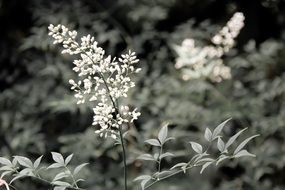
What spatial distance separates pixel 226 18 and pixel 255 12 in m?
0.21

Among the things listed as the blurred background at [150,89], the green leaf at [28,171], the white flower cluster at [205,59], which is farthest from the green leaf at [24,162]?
the white flower cluster at [205,59]

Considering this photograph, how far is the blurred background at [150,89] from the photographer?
273 centimetres

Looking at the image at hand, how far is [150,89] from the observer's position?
285 cm

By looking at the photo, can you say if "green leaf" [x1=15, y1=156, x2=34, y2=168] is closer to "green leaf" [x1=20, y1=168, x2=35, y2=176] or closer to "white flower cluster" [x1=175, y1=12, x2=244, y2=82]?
"green leaf" [x1=20, y1=168, x2=35, y2=176]

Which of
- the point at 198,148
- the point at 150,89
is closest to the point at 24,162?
the point at 198,148

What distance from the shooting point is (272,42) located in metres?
2.93

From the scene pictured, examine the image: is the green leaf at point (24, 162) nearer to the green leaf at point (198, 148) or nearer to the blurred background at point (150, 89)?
the green leaf at point (198, 148)

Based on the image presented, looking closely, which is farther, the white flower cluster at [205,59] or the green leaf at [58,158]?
the white flower cluster at [205,59]

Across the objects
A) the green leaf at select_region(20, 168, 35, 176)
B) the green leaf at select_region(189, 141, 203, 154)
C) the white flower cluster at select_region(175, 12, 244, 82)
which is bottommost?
the green leaf at select_region(20, 168, 35, 176)

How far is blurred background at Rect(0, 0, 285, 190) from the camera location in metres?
2.73

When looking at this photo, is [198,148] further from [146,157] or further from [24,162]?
[24,162]

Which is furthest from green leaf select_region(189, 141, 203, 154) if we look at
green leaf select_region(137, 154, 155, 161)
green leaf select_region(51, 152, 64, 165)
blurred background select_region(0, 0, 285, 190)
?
blurred background select_region(0, 0, 285, 190)

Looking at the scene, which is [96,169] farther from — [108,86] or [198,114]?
[108,86]

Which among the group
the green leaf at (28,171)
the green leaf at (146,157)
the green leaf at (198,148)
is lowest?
the green leaf at (28,171)
